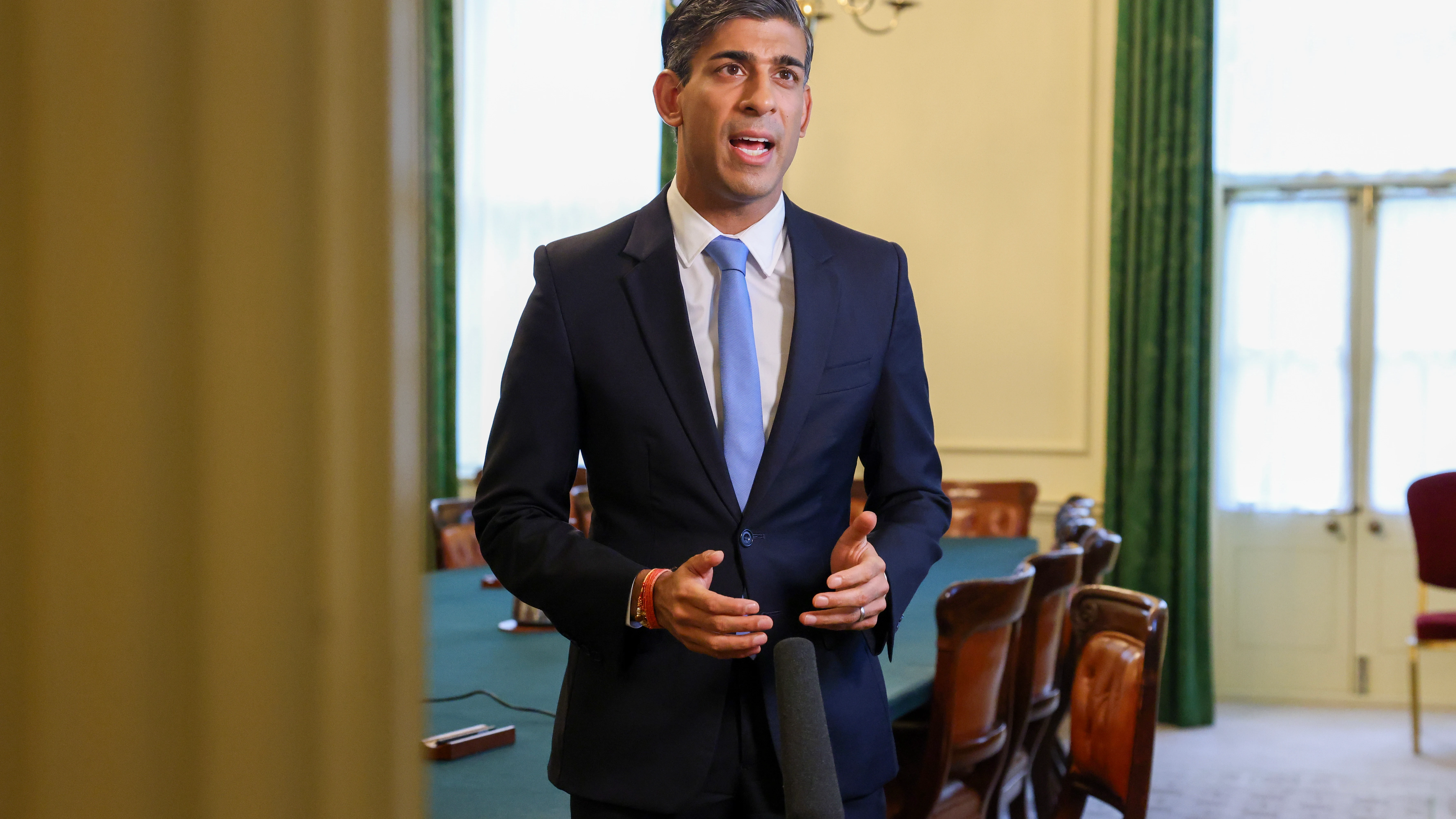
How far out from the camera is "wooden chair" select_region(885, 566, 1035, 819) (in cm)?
205

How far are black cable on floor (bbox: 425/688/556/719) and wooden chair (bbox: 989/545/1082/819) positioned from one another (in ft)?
3.14

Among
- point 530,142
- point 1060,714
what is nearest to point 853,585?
point 1060,714

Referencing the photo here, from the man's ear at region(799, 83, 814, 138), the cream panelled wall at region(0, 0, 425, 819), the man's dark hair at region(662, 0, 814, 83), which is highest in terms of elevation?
the man's dark hair at region(662, 0, 814, 83)

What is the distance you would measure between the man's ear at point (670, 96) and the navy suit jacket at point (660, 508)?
15 cm

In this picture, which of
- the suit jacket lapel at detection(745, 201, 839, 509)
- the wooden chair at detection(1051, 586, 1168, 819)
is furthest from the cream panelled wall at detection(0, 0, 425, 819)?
the wooden chair at detection(1051, 586, 1168, 819)

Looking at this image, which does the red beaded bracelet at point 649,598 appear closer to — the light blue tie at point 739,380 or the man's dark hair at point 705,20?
the light blue tie at point 739,380

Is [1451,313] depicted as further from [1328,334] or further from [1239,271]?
[1239,271]

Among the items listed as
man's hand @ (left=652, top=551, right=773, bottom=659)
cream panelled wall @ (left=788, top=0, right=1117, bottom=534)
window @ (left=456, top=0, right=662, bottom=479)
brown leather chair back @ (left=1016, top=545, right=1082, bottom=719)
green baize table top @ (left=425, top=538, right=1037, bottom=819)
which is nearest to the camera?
man's hand @ (left=652, top=551, right=773, bottom=659)

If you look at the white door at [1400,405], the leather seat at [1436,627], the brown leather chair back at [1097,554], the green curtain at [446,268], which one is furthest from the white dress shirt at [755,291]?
the white door at [1400,405]

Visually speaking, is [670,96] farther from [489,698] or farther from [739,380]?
[489,698]

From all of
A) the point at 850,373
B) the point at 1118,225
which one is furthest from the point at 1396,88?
the point at 850,373

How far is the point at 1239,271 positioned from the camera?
5836 millimetres

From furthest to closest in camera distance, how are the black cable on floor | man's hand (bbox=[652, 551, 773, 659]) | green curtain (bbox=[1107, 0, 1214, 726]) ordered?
green curtain (bbox=[1107, 0, 1214, 726]) < the black cable on floor < man's hand (bbox=[652, 551, 773, 659])

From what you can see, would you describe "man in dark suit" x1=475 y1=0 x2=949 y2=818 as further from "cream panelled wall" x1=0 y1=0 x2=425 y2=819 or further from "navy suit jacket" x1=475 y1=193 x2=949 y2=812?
"cream panelled wall" x1=0 y1=0 x2=425 y2=819
